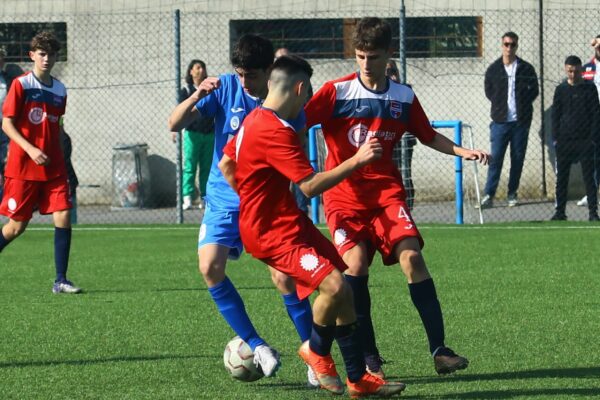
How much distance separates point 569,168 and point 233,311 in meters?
10.1

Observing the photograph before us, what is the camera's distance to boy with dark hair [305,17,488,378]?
6.95 meters

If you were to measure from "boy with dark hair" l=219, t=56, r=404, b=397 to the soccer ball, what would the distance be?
0.40 m

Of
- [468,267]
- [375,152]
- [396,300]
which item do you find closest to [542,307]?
[396,300]

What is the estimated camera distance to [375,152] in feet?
19.1

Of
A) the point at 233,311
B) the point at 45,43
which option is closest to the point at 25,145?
the point at 45,43

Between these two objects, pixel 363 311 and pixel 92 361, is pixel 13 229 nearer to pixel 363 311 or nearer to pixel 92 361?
pixel 92 361

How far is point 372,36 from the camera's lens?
6.85 m

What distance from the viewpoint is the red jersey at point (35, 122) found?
1057 centimetres

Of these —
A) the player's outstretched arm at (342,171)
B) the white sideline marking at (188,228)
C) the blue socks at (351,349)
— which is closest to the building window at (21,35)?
the white sideline marking at (188,228)

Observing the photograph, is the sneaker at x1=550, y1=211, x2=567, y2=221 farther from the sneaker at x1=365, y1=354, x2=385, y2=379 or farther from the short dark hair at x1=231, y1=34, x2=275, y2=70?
the short dark hair at x1=231, y1=34, x2=275, y2=70

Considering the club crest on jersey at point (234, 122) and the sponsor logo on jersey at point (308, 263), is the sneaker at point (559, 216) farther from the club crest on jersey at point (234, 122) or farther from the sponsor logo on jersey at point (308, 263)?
the sponsor logo on jersey at point (308, 263)

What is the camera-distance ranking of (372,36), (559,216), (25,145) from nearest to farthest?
1. (372,36)
2. (25,145)
3. (559,216)

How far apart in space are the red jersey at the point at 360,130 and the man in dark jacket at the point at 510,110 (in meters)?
10.1

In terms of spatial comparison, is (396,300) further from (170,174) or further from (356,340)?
(170,174)
